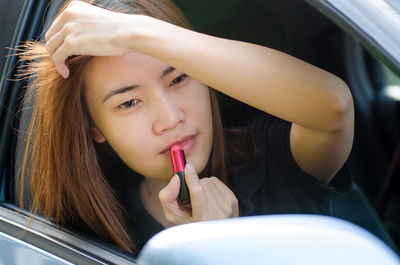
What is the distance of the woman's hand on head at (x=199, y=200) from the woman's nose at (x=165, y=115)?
0.39 feet

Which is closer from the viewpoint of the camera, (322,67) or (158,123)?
(158,123)

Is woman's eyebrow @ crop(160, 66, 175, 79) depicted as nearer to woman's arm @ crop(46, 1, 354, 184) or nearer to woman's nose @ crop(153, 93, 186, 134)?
woman's nose @ crop(153, 93, 186, 134)

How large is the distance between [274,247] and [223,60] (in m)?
0.53

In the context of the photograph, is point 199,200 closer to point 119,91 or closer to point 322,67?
point 119,91

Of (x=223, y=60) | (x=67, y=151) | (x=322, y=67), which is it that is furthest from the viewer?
(x=322, y=67)

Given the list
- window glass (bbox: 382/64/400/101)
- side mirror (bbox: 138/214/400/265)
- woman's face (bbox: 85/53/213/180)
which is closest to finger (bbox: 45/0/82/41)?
woman's face (bbox: 85/53/213/180)

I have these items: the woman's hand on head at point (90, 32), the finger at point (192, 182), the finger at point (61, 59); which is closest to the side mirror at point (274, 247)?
the finger at point (192, 182)

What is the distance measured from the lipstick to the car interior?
0.22 meters

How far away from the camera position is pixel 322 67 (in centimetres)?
311

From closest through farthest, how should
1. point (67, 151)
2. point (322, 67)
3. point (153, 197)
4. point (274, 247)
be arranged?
point (274, 247) < point (67, 151) < point (153, 197) < point (322, 67)

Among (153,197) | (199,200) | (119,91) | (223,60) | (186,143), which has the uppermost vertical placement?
(223,60)

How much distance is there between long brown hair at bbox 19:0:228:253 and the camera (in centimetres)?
159

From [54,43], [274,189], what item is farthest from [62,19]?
[274,189]

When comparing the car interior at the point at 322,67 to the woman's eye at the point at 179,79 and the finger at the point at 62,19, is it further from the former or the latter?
the woman's eye at the point at 179,79
